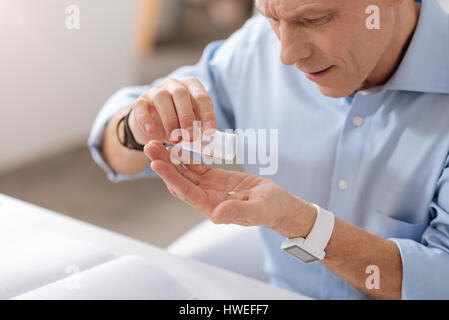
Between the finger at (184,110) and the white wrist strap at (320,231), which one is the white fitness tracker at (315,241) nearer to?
the white wrist strap at (320,231)

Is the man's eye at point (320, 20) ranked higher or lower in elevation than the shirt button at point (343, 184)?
higher

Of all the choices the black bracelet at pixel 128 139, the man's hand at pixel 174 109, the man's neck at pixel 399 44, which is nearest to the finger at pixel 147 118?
the man's hand at pixel 174 109

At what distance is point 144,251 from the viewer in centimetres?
76

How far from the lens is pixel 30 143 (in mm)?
1862

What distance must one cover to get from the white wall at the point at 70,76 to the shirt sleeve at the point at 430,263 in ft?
3.10

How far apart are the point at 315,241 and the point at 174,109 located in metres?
0.25

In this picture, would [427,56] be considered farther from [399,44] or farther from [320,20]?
[320,20]

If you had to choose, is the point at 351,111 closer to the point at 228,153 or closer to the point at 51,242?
the point at 228,153

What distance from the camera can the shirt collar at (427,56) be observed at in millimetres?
712

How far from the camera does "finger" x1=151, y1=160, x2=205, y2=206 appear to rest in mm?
570

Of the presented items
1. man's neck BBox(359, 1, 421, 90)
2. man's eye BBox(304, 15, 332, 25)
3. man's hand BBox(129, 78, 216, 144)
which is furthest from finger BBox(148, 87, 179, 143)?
man's neck BBox(359, 1, 421, 90)

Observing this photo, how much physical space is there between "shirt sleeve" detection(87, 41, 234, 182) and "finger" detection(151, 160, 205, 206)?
12.4 inches
